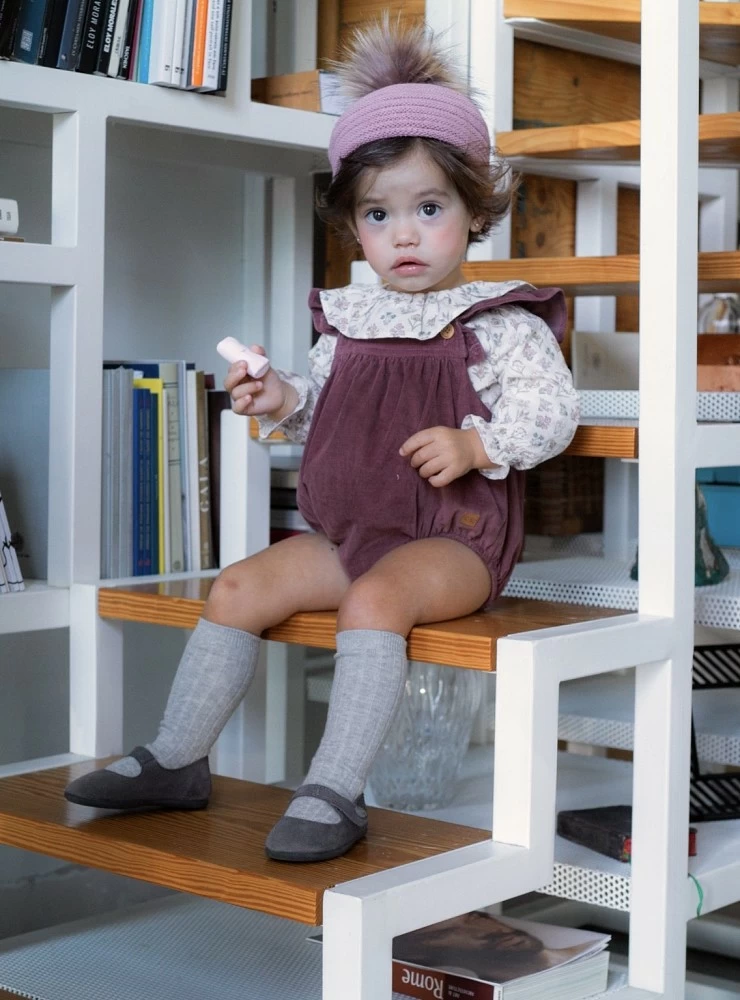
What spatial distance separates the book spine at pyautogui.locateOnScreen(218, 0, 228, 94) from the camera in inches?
67.1

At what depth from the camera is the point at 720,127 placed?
1.63 metres

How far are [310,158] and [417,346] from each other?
0.70 meters

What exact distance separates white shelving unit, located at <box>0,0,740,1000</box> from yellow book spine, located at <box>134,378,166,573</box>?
0.10 metres

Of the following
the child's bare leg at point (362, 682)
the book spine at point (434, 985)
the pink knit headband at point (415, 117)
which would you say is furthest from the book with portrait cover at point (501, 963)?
the pink knit headband at point (415, 117)

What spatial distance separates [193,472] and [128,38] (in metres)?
0.53

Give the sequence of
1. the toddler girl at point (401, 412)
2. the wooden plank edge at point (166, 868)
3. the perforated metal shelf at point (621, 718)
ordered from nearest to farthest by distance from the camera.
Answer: the wooden plank edge at point (166, 868), the toddler girl at point (401, 412), the perforated metal shelf at point (621, 718)

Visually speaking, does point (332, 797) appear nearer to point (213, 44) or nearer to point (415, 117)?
point (415, 117)

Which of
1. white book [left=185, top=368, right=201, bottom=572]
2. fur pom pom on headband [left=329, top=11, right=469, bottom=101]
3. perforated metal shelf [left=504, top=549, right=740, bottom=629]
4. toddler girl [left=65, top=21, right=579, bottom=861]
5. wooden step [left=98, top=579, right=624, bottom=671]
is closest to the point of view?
wooden step [left=98, top=579, right=624, bottom=671]

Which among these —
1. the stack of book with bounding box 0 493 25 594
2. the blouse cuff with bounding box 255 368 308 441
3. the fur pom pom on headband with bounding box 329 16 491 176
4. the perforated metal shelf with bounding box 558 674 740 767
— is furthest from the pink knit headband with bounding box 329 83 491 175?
the perforated metal shelf with bounding box 558 674 740 767

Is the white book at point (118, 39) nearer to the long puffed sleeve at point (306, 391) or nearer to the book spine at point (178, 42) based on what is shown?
the book spine at point (178, 42)

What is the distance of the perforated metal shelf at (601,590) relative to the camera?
1609mm

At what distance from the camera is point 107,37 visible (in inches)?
64.9

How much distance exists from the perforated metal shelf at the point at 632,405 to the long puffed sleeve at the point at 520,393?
29cm

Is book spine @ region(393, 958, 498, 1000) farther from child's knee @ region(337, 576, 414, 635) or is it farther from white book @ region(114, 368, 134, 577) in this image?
white book @ region(114, 368, 134, 577)
